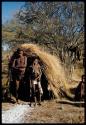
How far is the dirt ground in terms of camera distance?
9320 mm

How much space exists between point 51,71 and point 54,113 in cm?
261

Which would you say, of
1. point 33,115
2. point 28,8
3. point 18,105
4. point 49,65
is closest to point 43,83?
point 49,65

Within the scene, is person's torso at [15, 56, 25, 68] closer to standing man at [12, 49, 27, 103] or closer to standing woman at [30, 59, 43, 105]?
standing man at [12, 49, 27, 103]

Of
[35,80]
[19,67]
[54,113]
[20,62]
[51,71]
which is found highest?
[20,62]

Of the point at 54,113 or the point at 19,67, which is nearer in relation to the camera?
the point at 54,113

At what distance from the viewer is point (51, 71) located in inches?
496

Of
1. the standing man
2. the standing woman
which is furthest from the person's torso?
the standing woman

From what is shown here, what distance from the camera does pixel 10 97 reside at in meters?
12.4

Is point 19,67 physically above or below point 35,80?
above

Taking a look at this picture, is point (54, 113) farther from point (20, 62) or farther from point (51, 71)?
point (20, 62)

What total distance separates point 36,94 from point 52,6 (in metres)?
11.3

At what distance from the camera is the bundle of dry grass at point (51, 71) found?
41.1 ft

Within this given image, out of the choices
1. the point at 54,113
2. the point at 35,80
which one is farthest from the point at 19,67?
the point at 54,113

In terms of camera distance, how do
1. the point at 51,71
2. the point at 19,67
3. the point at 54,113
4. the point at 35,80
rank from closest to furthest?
the point at 54,113 < the point at 35,80 < the point at 19,67 < the point at 51,71
